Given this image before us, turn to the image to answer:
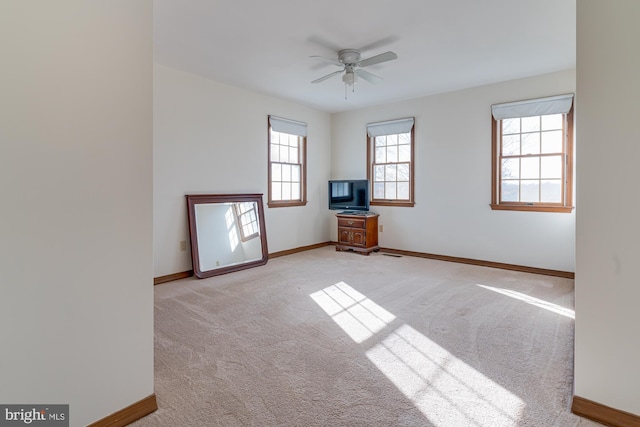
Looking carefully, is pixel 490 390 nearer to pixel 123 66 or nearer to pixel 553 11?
pixel 123 66

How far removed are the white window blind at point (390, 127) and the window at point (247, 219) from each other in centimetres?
258

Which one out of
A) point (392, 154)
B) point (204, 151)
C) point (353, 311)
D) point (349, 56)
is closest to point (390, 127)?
point (392, 154)

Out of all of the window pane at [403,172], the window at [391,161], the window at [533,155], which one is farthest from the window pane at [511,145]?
the window pane at [403,172]

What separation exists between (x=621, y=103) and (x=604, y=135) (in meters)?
0.15

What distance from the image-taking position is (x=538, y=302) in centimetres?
336

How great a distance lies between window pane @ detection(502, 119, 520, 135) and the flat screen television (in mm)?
2264

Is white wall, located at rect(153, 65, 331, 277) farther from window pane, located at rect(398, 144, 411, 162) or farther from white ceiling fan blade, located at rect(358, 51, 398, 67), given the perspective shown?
white ceiling fan blade, located at rect(358, 51, 398, 67)

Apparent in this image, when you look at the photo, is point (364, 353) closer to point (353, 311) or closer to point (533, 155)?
point (353, 311)

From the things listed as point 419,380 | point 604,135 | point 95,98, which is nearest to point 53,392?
point 95,98

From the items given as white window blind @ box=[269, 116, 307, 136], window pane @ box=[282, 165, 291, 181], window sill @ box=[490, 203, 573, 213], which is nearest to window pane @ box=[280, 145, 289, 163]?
window pane @ box=[282, 165, 291, 181]

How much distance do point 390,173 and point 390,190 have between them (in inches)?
12.3

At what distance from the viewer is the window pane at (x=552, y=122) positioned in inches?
174

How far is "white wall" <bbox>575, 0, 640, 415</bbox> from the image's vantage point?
1.54 m

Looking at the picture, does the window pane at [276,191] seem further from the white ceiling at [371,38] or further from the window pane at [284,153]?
the white ceiling at [371,38]
